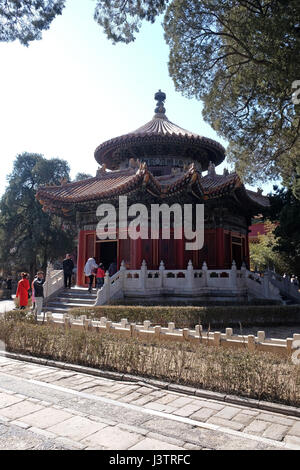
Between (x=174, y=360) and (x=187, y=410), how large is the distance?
124cm

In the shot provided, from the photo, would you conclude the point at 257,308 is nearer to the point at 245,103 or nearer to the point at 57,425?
the point at 245,103

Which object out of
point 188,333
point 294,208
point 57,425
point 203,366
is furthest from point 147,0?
point 294,208

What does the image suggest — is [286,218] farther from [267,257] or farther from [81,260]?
[267,257]

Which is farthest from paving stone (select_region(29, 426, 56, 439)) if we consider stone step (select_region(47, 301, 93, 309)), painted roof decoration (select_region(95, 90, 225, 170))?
painted roof decoration (select_region(95, 90, 225, 170))

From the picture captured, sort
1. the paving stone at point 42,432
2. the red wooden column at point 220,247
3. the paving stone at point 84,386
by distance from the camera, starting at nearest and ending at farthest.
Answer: the paving stone at point 42,432
the paving stone at point 84,386
the red wooden column at point 220,247

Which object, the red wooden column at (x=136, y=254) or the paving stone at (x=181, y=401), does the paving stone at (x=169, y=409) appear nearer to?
the paving stone at (x=181, y=401)

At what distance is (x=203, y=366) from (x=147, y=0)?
336 inches

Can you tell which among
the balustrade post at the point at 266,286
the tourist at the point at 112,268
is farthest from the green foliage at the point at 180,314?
the tourist at the point at 112,268

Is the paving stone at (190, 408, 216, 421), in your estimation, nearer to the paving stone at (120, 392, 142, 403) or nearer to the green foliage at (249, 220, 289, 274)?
the paving stone at (120, 392, 142, 403)

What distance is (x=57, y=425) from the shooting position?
12.5 feet

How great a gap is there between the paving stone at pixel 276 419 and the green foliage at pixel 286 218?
46.9ft

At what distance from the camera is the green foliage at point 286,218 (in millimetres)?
17188

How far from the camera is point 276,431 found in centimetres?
367
